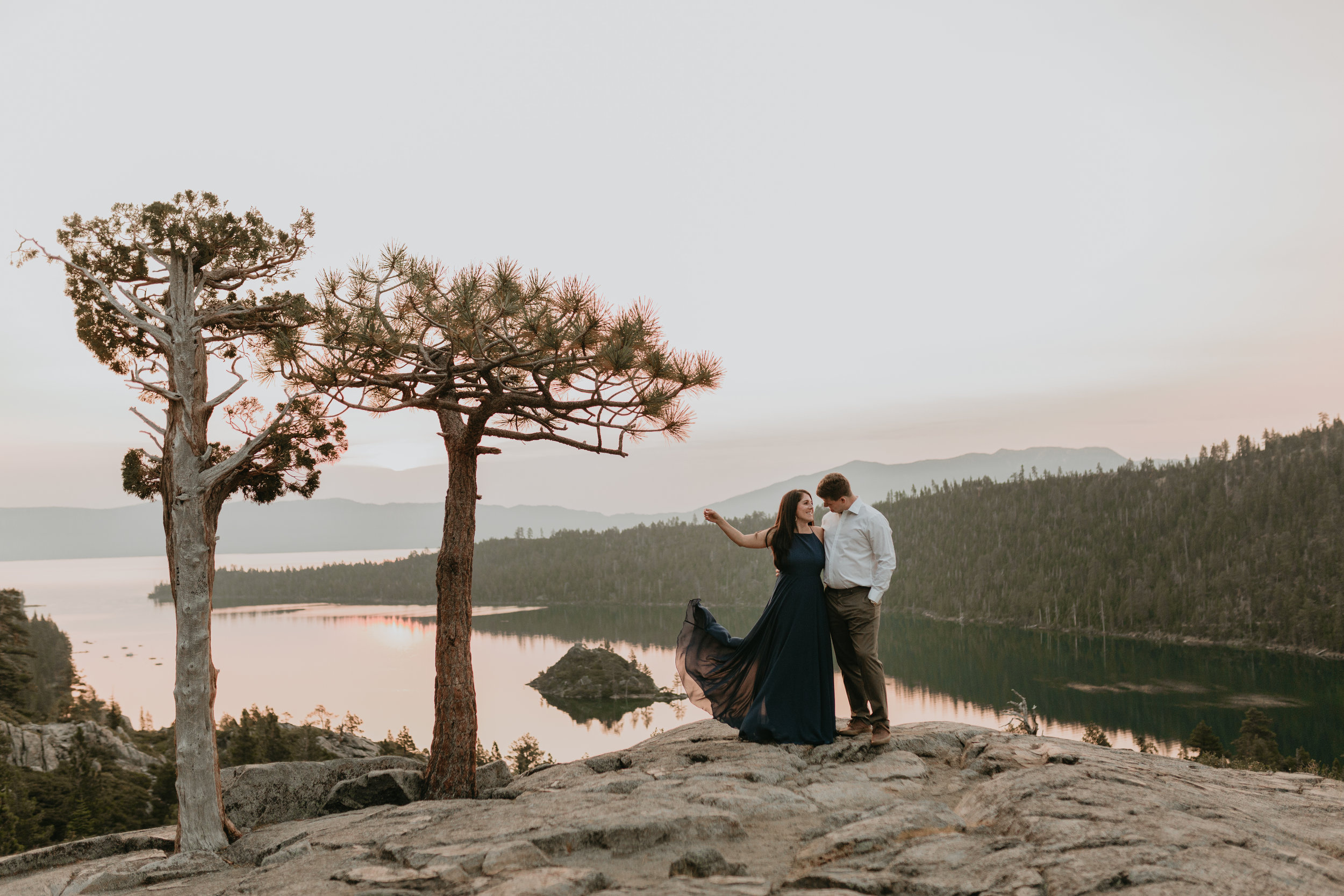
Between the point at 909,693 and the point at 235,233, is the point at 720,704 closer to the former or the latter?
the point at 235,233

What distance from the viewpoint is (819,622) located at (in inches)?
302

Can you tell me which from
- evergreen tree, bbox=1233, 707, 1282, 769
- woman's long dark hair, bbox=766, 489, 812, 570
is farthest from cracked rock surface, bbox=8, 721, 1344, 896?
evergreen tree, bbox=1233, 707, 1282, 769

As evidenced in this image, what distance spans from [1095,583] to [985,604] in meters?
15.2

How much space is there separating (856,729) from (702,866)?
11.8 feet

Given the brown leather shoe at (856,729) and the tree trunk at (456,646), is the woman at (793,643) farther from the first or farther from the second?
the tree trunk at (456,646)

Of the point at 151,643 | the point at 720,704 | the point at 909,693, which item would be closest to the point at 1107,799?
the point at 720,704

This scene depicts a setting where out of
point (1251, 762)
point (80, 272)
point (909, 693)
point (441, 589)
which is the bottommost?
point (909, 693)

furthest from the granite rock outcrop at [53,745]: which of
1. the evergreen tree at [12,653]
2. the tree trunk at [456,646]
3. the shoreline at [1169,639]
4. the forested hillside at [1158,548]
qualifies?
the forested hillside at [1158,548]

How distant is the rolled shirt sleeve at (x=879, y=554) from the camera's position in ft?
23.8

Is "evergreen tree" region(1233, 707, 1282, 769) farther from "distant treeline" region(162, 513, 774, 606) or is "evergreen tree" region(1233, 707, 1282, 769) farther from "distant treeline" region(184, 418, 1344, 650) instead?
"distant treeline" region(162, 513, 774, 606)

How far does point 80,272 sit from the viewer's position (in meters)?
A: 10.1

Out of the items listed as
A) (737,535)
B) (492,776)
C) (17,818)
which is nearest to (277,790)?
(492,776)

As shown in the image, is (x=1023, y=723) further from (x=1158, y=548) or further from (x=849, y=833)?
(x=1158, y=548)

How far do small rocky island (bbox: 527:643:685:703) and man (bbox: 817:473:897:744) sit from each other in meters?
65.7
